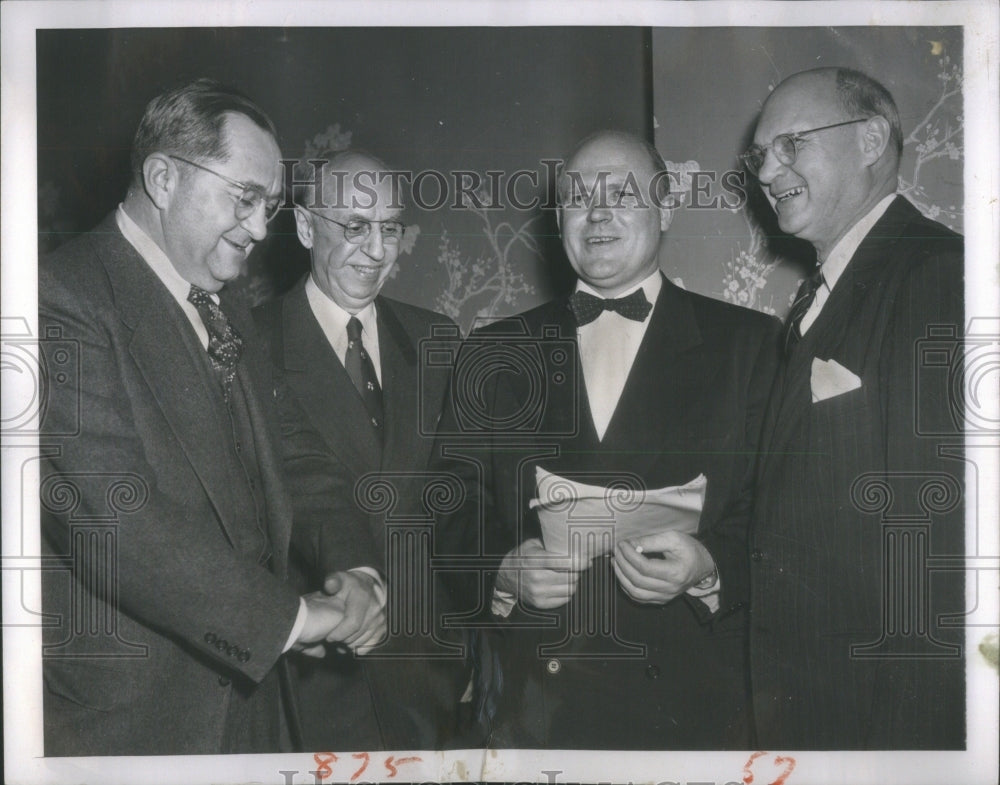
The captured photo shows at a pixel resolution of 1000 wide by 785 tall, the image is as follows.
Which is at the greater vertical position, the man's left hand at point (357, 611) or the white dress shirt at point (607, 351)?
the white dress shirt at point (607, 351)

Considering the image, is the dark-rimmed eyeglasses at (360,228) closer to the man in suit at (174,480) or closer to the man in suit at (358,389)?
the man in suit at (358,389)

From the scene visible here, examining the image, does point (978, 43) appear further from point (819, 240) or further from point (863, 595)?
point (863, 595)

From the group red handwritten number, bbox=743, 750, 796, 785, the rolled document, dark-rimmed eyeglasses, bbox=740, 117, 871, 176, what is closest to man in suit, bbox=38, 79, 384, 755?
the rolled document

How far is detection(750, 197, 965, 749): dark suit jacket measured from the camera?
187cm

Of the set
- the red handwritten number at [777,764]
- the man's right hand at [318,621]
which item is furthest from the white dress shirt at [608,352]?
the red handwritten number at [777,764]

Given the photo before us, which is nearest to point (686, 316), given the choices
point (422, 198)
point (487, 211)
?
point (487, 211)

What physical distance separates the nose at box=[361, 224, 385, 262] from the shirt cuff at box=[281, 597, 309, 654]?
0.65m

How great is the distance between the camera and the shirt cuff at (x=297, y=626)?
5.98 feet

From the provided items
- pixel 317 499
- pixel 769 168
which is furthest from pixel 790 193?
pixel 317 499

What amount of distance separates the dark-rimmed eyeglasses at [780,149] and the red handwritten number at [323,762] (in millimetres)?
1365

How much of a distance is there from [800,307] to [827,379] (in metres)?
0.14

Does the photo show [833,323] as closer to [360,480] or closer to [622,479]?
[622,479]

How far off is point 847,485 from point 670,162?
2.28ft

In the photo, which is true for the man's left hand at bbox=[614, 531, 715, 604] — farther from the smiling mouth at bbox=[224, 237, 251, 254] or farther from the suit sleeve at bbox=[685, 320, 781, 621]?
the smiling mouth at bbox=[224, 237, 251, 254]
